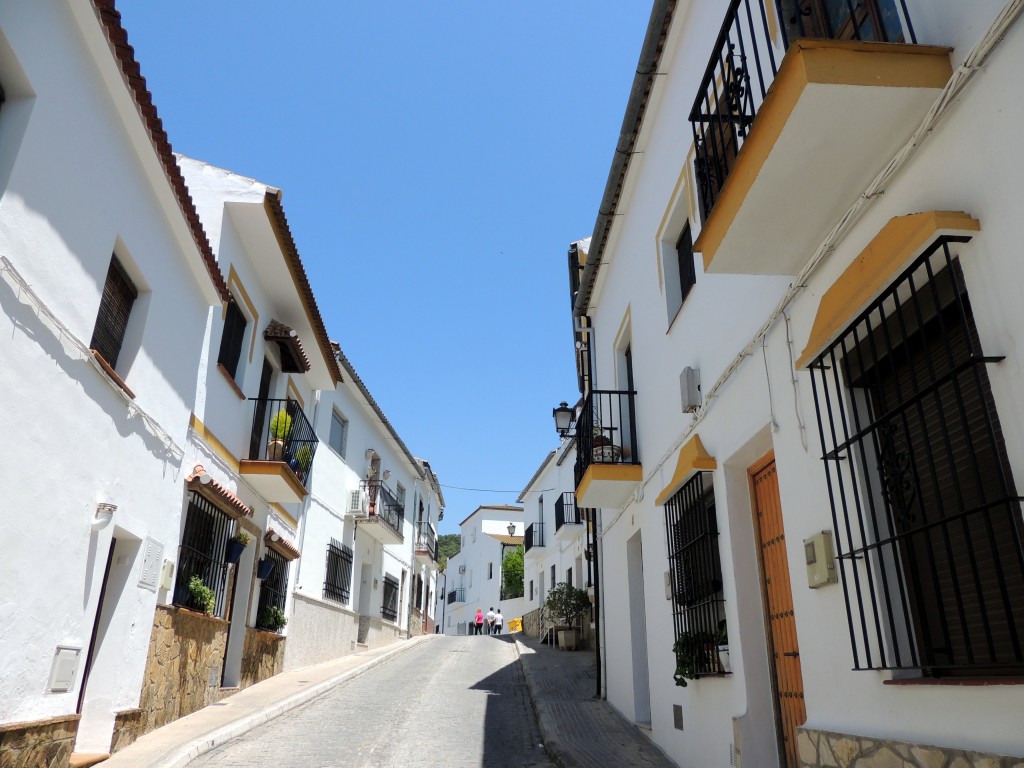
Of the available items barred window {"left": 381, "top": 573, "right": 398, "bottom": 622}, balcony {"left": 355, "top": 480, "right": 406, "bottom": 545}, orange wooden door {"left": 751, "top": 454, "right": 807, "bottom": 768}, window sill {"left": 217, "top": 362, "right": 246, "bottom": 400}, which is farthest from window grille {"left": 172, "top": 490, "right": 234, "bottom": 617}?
barred window {"left": 381, "top": 573, "right": 398, "bottom": 622}

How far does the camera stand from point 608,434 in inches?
399

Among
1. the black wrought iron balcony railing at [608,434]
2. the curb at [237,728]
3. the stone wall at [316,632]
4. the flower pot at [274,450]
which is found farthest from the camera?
the stone wall at [316,632]

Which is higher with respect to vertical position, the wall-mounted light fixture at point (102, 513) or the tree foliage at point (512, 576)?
the tree foliage at point (512, 576)

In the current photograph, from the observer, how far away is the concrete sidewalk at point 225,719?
6434mm

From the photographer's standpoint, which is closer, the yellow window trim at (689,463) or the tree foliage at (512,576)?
the yellow window trim at (689,463)

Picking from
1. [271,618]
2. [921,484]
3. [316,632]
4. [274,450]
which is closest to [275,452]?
[274,450]

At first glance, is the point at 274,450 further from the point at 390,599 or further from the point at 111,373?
the point at 390,599

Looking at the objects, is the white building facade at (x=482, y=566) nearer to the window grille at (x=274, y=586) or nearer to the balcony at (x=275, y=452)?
the window grille at (x=274, y=586)

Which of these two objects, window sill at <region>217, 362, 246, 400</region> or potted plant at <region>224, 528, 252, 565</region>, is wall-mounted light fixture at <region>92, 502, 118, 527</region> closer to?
window sill at <region>217, 362, 246, 400</region>

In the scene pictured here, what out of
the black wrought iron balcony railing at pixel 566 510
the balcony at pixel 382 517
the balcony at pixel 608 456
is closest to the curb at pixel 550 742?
the balcony at pixel 608 456

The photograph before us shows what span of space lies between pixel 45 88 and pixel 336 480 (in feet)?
39.2

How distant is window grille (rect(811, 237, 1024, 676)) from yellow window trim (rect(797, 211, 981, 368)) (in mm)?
56

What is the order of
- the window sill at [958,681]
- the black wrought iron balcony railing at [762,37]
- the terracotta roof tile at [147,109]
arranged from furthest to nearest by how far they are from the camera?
the terracotta roof tile at [147,109] < the black wrought iron balcony railing at [762,37] < the window sill at [958,681]

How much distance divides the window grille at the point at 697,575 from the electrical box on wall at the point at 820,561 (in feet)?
5.30
